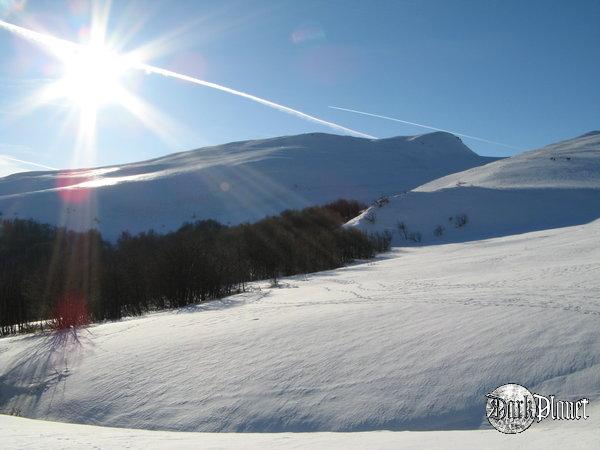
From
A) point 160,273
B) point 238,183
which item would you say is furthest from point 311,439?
point 238,183

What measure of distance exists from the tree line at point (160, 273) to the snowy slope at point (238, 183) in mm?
14526

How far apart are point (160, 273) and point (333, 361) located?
6332 millimetres

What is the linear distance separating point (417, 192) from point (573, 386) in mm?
18991

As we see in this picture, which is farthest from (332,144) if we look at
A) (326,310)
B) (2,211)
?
(326,310)

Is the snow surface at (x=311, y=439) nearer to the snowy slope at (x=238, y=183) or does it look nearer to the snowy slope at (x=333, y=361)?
the snowy slope at (x=333, y=361)

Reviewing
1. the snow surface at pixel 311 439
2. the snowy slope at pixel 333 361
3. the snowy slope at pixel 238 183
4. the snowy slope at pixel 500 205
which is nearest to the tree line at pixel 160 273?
the snowy slope at pixel 333 361

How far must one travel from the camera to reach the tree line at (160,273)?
31.1ft

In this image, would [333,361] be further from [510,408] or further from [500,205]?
[500,205]

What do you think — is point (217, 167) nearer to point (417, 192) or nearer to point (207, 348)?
point (417, 192)

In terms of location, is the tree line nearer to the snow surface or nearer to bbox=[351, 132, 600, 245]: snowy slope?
bbox=[351, 132, 600, 245]: snowy slope

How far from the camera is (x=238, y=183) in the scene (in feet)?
144

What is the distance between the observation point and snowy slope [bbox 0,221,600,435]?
342 centimetres

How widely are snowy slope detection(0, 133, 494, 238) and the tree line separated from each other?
14.5 metres

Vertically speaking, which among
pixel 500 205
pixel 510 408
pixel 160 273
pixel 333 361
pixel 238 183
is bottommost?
pixel 510 408
